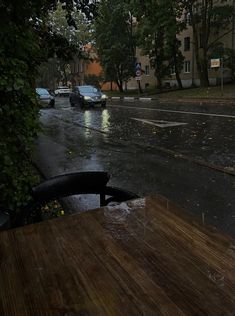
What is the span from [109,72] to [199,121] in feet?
108

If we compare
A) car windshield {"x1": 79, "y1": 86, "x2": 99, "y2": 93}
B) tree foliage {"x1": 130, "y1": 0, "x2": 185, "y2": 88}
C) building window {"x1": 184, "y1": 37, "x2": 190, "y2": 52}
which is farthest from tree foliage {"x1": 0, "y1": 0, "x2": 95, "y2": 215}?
building window {"x1": 184, "y1": 37, "x2": 190, "y2": 52}

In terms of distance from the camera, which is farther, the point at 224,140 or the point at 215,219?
the point at 224,140

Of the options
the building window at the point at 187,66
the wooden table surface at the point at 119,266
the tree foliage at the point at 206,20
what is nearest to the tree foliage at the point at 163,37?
the tree foliage at the point at 206,20

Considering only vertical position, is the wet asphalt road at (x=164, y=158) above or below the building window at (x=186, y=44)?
below

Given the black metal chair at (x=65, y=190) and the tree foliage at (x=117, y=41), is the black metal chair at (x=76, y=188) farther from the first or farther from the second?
the tree foliage at (x=117, y=41)

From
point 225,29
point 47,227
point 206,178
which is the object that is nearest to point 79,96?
point 225,29

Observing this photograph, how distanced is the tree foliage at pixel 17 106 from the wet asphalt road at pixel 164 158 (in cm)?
47

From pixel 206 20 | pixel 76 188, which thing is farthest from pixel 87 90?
pixel 76 188

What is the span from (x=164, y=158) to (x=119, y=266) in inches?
281

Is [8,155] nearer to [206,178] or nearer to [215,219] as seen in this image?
[215,219]

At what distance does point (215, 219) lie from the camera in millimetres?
5059

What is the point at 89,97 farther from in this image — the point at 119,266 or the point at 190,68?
the point at 119,266

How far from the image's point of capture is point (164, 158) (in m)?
8.94

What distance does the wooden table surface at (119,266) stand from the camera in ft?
5.17
